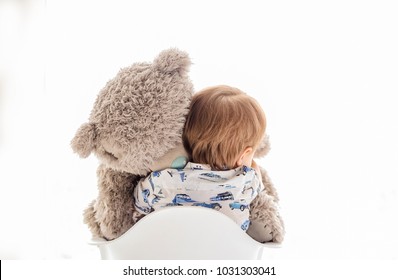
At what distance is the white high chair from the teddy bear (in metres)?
0.08

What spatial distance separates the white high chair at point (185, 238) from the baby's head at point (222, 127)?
0.45 ft

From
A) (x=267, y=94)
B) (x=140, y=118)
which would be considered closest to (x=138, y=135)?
(x=140, y=118)

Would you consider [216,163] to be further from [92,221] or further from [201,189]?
[92,221]

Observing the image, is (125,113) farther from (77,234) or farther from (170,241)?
(77,234)

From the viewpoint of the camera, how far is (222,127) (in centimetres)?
104

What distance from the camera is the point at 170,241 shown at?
0.99 meters

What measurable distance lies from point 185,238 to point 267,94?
98 cm

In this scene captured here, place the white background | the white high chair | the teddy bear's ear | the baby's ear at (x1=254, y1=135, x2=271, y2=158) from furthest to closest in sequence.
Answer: the white background
the baby's ear at (x1=254, y1=135, x2=271, y2=158)
the teddy bear's ear
the white high chair

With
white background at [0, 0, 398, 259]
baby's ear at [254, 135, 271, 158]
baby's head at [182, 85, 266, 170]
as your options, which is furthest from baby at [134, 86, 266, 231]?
white background at [0, 0, 398, 259]

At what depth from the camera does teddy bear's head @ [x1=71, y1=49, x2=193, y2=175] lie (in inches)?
40.8

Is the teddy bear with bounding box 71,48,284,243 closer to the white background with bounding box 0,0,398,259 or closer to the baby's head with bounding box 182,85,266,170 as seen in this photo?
the baby's head with bounding box 182,85,266,170

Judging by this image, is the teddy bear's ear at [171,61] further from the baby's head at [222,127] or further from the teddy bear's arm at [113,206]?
the teddy bear's arm at [113,206]

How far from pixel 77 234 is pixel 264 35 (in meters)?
0.99

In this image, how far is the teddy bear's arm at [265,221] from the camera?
3.55 feet
